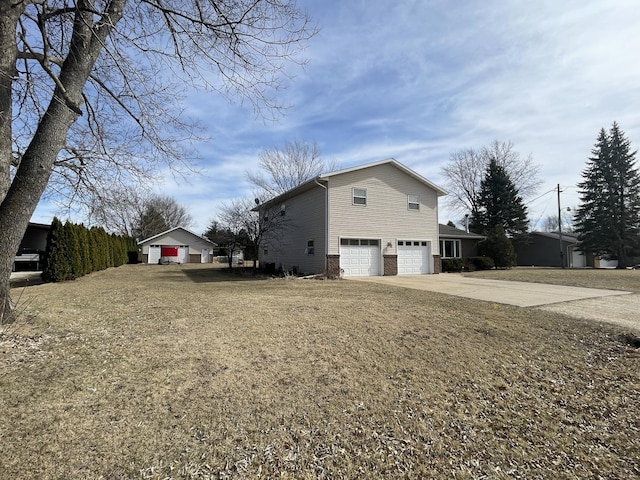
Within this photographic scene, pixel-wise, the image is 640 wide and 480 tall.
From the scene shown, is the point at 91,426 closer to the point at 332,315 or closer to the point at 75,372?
the point at 75,372

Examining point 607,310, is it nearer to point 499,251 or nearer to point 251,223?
point 251,223

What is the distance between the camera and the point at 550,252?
107 ft

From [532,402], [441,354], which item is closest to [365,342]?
[441,354]

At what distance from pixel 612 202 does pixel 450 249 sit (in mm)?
14642

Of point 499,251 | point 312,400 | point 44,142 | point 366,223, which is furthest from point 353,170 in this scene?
point 499,251

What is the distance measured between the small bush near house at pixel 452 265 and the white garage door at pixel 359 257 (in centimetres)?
602

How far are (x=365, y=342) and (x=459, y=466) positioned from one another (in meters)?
2.41

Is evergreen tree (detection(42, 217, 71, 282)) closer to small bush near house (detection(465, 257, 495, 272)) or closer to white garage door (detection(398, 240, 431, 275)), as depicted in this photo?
white garage door (detection(398, 240, 431, 275))

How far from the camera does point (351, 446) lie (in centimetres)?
272

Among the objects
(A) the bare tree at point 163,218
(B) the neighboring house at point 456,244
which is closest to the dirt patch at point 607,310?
(B) the neighboring house at point 456,244

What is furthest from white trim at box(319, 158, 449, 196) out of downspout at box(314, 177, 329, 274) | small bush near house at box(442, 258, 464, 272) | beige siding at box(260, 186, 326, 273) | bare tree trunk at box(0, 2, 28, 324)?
bare tree trunk at box(0, 2, 28, 324)

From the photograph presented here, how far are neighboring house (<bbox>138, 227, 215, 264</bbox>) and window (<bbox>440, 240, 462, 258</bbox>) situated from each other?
2087cm

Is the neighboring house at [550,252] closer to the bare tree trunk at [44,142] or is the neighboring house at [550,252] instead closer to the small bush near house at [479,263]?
the small bush near house at [479,263]

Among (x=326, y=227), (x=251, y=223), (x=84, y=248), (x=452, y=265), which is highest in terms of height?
(x=251, y=223)
